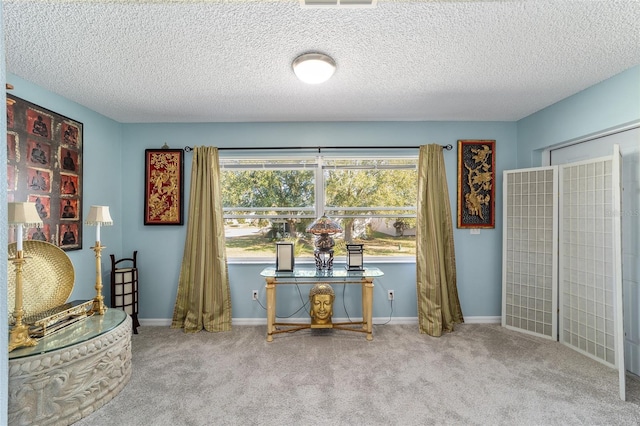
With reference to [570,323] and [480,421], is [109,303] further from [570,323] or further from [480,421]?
[570,323]

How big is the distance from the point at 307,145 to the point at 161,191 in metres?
1.90

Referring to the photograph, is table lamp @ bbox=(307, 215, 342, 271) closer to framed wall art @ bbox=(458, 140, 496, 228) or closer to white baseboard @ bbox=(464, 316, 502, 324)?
framed wall art @ bbox=(458, 140, 496, 228)

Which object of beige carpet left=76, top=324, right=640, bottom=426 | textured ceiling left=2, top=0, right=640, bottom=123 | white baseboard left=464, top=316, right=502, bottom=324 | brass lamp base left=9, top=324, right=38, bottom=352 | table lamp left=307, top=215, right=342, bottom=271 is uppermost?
textured ceiling left=2, top=0, right=640, bottom=123

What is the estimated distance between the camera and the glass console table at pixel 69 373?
1705 mm

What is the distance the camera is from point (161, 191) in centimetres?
349

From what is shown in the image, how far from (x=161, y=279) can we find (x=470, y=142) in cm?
420

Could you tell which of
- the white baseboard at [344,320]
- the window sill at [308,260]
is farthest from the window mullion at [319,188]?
the white baseboard at [344,320]

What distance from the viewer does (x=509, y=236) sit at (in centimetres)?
334

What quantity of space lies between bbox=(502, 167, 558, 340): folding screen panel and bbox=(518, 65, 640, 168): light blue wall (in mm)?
333

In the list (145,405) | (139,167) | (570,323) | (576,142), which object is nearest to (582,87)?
(576,142)

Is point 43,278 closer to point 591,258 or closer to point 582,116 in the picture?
point 591,258

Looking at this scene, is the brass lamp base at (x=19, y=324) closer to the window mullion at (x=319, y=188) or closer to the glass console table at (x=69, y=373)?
the glass console table at (x=69, y=373)

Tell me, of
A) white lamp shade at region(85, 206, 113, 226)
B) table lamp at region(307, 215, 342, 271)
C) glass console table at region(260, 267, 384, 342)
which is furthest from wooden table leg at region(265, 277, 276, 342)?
white lamp shade at region(85, 206, 113, 226)

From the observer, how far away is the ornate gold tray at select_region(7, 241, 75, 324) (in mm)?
2178
